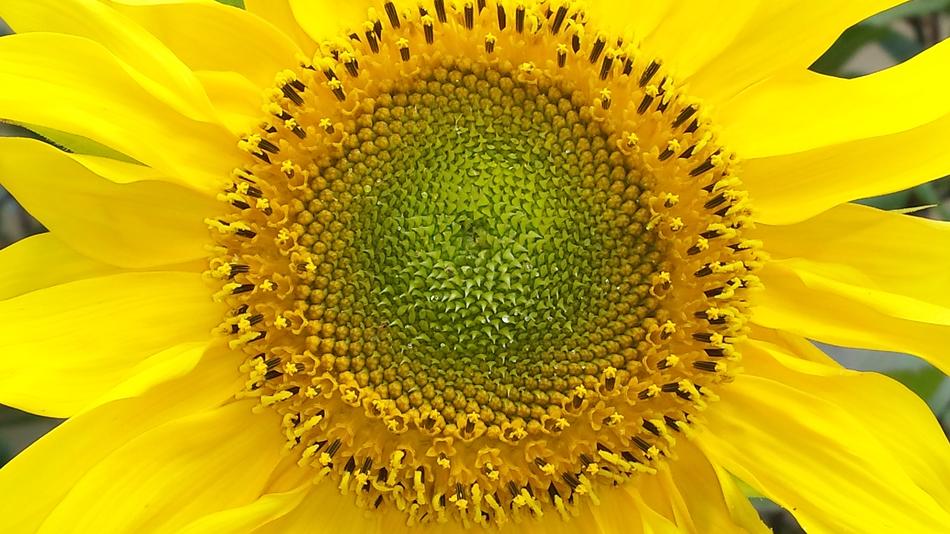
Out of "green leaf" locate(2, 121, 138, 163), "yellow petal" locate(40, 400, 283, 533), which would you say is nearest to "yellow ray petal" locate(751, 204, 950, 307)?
"yellow petal" locate(40, 400, 283, 533)

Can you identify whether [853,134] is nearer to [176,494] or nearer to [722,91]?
[722,91]

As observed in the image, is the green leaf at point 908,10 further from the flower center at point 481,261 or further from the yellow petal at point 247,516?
the yellow petal at point 247,516

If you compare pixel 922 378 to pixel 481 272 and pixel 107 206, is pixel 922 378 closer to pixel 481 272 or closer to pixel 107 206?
pixel 481 272

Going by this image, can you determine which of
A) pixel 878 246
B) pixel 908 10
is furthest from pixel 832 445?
pixel 908 10

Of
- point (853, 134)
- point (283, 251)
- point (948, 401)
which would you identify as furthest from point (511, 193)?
point (948, 401)

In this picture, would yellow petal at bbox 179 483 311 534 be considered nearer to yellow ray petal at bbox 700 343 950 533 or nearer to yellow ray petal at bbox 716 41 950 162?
yellow ray petal at bbox 700 343 950 533
